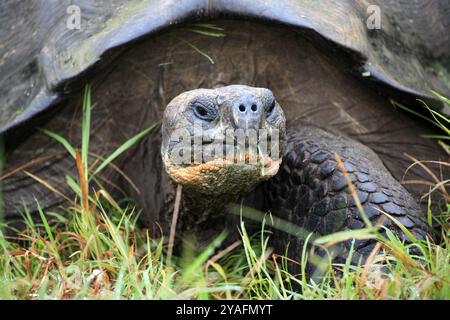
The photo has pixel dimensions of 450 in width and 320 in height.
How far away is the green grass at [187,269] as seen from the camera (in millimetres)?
2352

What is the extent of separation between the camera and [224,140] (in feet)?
8.91

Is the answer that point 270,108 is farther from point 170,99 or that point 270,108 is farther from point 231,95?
point 170,99

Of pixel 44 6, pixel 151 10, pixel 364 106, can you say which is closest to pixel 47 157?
pixel 44 6

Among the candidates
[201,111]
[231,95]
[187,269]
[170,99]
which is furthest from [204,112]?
[170,99]

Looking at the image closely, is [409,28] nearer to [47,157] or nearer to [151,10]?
[151,10]

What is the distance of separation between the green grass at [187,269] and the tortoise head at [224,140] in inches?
8.6

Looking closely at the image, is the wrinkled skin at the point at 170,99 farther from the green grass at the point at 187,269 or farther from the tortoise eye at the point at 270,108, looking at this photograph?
the tortoise eye at the point at 270,108

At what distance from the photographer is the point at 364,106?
141 inches

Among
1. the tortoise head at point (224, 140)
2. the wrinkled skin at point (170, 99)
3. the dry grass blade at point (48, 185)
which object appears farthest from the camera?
the wrinkled skin at point (170, 99)

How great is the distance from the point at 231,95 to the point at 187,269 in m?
0.65

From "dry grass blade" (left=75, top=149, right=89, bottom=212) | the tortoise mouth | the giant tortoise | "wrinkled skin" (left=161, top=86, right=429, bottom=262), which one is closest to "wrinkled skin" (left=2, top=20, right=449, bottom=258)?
the giant tortoise

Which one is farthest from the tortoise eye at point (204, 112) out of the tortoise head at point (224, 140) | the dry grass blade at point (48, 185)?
the dry grass blade at point (48, 185)
